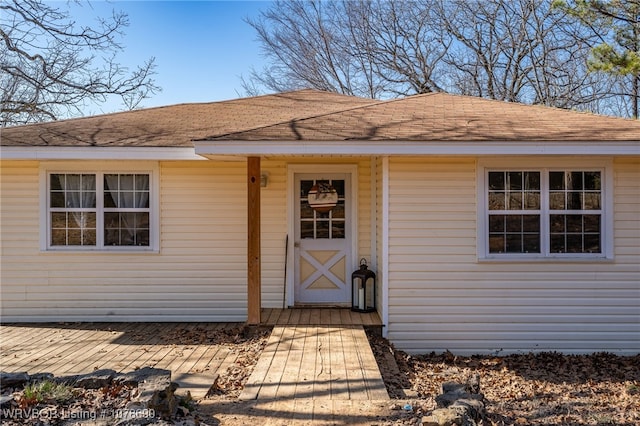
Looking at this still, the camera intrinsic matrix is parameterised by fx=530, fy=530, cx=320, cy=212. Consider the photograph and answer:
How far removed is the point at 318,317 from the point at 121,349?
2714 mm

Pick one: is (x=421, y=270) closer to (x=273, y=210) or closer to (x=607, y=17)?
(x=273, y=210)

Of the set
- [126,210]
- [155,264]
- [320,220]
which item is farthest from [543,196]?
[126,210]

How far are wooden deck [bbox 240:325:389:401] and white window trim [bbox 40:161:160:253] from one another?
2.71 m

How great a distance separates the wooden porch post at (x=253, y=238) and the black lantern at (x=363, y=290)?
1607 mm

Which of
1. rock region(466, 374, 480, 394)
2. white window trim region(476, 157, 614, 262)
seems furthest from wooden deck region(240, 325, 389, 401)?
white window trim region(476, 157, 614, 262)

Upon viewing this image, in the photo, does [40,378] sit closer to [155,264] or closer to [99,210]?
[155,264]

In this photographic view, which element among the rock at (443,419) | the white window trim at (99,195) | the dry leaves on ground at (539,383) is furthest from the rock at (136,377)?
the white window trim at (99,195)

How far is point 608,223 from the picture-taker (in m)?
7.30

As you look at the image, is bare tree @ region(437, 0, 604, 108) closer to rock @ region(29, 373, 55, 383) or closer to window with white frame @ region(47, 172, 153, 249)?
window with white frame @ region(47, 172, 153, 249)

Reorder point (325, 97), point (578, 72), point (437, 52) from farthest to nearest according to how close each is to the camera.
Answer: point (437, 52) → point (578, 72) → point (325, 97)

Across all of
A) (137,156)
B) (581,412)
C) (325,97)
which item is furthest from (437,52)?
(581,412)

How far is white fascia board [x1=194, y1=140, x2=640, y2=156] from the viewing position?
22.2 ft

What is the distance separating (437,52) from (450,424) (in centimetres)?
2115

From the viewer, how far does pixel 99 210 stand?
827 cm
